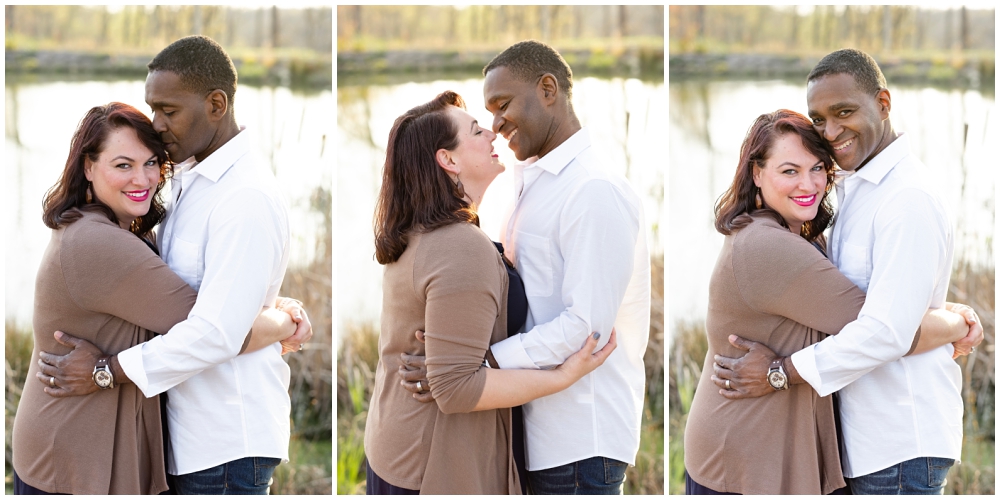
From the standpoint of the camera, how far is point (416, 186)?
255 centimetres

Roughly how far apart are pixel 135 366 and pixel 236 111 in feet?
10.8

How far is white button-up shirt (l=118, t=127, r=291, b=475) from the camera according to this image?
2504 millimetres

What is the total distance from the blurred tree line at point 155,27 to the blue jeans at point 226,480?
11.0ft

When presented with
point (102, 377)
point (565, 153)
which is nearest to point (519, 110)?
point (565, 153)

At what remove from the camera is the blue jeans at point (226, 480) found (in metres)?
2.69

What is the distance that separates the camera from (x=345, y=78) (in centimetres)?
561

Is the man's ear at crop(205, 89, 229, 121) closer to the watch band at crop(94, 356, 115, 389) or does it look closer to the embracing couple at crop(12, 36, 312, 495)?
the embracing couple at crop(12, 36, 312, 495)

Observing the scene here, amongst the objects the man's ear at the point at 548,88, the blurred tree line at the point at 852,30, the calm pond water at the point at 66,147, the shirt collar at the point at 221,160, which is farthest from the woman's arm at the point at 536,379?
the blurred tree line at the point at 852,30

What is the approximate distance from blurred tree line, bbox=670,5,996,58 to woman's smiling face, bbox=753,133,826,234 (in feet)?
10.4

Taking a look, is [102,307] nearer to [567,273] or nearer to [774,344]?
[567,273]

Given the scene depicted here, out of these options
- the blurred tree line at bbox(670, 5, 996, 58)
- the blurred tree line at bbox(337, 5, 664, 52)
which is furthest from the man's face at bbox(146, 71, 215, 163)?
the blurred tree line at bbox(670, 5, 996, 58)

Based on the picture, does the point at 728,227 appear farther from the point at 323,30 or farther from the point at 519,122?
the point at 323,30

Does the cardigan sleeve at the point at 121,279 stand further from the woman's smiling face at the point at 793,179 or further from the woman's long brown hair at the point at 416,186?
the woman's smiling face at the point at 793,179

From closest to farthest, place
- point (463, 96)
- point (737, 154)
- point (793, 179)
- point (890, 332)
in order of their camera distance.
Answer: point (890, 332)
point (793, 179)
point (463, 96)
point (737, 154)
